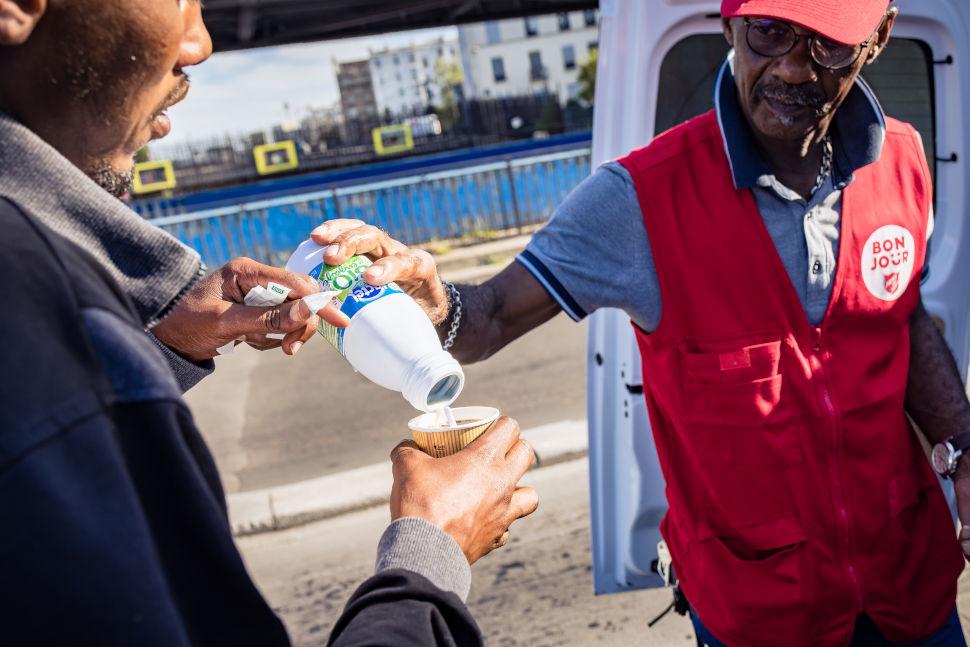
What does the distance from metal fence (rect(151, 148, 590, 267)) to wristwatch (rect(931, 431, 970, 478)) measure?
1039 cm

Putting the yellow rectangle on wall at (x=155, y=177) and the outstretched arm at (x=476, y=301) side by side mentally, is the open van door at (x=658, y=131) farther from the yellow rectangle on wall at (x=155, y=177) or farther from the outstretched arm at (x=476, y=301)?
the yellow rectangle on wall at (x=155, y=177)

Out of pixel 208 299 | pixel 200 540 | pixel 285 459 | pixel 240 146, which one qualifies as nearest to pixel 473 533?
pixel 200 540

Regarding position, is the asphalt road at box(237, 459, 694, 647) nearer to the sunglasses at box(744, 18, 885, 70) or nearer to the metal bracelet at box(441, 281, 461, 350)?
the metal bracelet at box(441, 281, 461, 350)

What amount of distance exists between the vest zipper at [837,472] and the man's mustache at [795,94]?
0.57 meters

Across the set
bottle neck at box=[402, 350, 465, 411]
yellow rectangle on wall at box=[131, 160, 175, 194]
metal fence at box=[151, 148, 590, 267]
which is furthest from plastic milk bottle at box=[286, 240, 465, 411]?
yellow rectangle on wall at box=[131, 160, 175, 194]

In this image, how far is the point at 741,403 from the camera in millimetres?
1979

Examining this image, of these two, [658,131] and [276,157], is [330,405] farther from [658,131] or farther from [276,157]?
[276,157]

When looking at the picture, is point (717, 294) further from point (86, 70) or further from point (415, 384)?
point (86, 70)

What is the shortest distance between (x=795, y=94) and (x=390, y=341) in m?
1.12

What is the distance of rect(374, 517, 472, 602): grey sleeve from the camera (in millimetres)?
1208

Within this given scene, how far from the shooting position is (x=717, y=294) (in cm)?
199

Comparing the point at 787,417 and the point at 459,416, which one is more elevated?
the point at 459,416

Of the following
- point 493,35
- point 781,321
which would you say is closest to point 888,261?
point 781,321

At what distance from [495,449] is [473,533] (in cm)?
14
